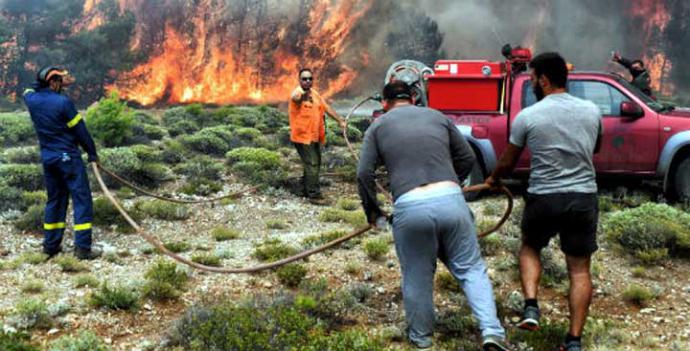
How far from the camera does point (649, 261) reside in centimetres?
578

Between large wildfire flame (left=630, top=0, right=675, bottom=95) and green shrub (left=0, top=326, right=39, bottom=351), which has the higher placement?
large wildfire flame (left=630, top=0, right=675, bottom=95)

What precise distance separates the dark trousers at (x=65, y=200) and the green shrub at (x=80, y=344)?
2312 mm

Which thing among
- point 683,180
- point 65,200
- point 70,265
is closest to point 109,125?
point 65,200

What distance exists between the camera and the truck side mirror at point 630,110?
7762 mm

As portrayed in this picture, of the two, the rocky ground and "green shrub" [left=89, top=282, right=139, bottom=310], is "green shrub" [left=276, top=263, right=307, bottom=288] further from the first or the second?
"green shrub" [left=89, top=282, right=139, bottom=310]

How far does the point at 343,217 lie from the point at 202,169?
4.30 metres

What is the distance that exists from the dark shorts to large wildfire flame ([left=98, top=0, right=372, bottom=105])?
88.8 ft

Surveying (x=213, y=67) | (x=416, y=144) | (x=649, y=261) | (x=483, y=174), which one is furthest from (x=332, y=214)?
(x=213, y=67)

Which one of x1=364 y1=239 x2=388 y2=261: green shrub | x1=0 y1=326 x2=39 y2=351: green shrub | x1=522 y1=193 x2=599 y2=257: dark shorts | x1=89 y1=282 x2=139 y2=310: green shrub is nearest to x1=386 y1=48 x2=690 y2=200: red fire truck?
x1=364 y1=239 x2=388 y2=261: green shrub

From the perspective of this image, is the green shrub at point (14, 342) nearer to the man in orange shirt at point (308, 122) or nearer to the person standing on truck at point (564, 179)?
the person standing on truck at point (564, 179)

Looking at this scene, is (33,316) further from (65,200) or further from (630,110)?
(630,110)

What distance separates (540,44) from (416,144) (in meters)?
36.8

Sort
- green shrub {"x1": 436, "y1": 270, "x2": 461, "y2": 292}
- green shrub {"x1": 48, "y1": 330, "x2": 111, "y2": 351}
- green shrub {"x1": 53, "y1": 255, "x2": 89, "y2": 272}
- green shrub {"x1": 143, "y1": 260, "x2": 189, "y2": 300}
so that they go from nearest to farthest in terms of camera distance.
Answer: green shrub {"x1": 48, "y1": 330, "x2": 111, "y2": 351} → green shrub {"x1": 143, "y1": 260, "x2": 189, "y2": 300} → green shrub {"x1": 436, "y1": 270, "x2": 461, "y2": 292} → green shrub {"x1": 53, "y1": 255, "x2": 89, "y2": 272}

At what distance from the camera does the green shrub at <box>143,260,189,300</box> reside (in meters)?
5.02
